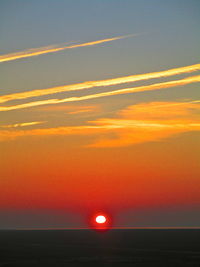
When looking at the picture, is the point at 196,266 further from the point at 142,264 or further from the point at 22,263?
the point at 22,263

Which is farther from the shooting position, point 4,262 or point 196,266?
point 4,262

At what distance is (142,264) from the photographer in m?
90.5

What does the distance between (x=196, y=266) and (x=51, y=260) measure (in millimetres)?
25665

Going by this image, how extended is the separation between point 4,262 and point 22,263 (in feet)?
13.6

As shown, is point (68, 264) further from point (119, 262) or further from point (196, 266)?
point (196, 266)

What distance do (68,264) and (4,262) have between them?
11786 mm

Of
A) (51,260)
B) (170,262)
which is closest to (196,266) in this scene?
(170,262)

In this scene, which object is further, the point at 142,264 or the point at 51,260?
the point at 51,260

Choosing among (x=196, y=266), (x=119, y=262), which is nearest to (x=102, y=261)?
(x=119, y=262)

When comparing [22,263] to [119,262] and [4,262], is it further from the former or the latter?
[119,262]

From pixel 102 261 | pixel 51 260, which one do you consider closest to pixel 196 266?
pixel 102 261

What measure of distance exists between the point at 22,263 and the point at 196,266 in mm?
27185

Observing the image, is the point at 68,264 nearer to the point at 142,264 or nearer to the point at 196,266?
the point at 142,264

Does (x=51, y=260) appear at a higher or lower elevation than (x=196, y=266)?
higher
